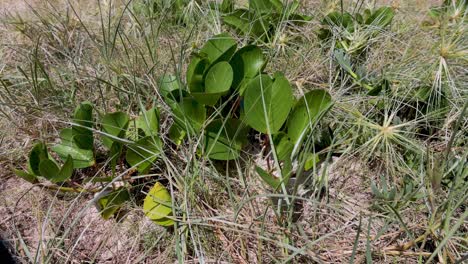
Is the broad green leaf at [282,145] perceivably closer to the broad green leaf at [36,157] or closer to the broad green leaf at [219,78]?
the broad green leaf at [219,78]

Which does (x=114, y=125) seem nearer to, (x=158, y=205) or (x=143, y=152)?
(x=143, y=152)

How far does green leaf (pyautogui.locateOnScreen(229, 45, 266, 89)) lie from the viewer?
45.0 inches

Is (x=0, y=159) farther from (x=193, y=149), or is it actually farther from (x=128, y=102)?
(x=193, y=149)

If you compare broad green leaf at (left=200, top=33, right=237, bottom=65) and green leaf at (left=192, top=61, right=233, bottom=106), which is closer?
green leaf at (left=192, top=61, right=233, bottom=106)

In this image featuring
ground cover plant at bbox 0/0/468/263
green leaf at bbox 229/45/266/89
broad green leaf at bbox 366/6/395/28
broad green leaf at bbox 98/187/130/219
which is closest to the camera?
ground cover plant at bbox 0/0/468/263

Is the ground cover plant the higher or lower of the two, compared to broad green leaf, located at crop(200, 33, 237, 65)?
lower

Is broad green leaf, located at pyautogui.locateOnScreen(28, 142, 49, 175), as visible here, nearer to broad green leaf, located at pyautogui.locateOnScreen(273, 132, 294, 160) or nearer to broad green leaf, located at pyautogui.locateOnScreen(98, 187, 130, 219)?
broad green leaf, located at pyautogui.locateOnScreen(98, 187, 130, 219)

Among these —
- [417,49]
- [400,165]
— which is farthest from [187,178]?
[417,49]

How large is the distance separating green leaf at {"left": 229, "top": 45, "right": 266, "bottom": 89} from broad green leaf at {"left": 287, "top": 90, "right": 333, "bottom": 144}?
0.17 metres

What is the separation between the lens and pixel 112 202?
1.05 metres

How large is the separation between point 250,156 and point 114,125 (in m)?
0.34

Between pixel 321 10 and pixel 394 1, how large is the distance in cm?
27

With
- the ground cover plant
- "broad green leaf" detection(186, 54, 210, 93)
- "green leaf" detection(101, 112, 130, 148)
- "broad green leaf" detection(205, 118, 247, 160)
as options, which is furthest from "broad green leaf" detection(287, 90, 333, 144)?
"green leaf" detection(101, 112, 130, 148)

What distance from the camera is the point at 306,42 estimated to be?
142cm
